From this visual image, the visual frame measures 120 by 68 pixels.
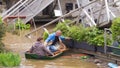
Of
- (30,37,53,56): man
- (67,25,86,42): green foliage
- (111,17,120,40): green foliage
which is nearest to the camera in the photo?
(111,17,120,40): green foliage

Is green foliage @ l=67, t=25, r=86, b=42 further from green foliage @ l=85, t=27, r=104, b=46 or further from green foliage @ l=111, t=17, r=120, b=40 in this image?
green foliage @ l=111, t=17, r=120, b=40

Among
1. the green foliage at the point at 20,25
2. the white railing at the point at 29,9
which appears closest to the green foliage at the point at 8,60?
the green foliage at the point at 20,25

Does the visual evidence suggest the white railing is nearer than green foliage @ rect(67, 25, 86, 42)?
No

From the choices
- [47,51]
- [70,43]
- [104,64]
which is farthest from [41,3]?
[104,64]

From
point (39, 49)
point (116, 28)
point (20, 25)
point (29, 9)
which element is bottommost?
point (39, 49)

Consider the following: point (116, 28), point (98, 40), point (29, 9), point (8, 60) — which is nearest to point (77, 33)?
point (98, 40)

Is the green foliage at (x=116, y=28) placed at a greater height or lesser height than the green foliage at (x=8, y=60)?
greater

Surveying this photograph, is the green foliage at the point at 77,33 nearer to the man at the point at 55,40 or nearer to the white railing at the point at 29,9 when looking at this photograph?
the man at the point at 55,40

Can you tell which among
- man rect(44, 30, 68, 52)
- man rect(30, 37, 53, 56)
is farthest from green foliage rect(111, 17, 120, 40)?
man rect(44, 30, 68, 52)

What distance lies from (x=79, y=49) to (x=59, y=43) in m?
1.05

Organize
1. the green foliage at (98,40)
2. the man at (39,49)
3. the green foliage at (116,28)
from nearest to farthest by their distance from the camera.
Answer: the green foliage at (116,28) < the green foliage at (98,40) < the man at (39,49)

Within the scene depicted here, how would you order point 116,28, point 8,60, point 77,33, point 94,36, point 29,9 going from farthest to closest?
point 29,9
point 77,33
point 94,36
point 116,28
point 8,60

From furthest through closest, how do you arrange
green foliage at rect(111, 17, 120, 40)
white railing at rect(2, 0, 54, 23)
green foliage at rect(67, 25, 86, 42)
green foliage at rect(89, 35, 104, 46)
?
white railing at rect(2, 0, 54, 23) → green foliage at rect(67, 25, 86, 42) → green foliage at rect(89, 35, 104, 46) → green foliage at rect(111, 17, 120, 40)

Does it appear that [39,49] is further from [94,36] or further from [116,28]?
[116,28]
